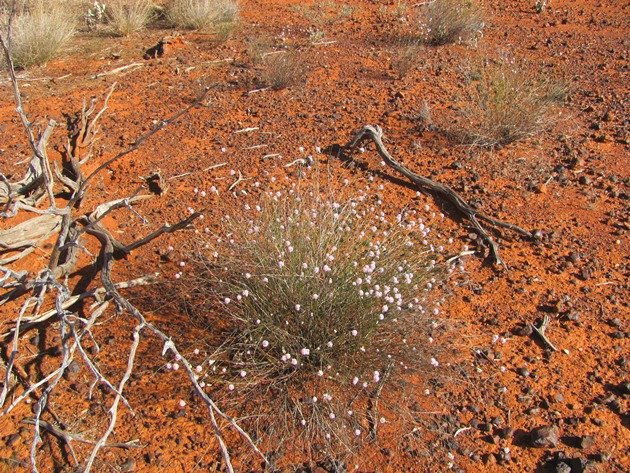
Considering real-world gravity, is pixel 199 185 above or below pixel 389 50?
below

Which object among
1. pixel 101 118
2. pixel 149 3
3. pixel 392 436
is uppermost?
pixel 149 3

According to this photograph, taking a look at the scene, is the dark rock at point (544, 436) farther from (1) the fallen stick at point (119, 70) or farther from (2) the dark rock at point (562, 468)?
(1) the fallen stick at point (119, 70)

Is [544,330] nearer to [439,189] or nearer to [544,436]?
[544,436]

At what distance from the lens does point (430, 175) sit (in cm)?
456

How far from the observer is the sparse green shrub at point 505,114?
4.75m

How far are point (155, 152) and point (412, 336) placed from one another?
2.80 meters

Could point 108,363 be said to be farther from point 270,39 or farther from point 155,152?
point 270,39

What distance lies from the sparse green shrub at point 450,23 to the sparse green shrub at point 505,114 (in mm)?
1503

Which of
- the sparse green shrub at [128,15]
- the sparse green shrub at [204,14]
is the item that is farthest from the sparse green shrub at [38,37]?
the sparse green shrub at [204,14]

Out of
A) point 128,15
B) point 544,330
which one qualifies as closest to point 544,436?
point 544,330

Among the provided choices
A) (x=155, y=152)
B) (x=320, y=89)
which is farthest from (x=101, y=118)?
(x=320, y=89)

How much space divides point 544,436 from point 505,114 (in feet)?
8.98

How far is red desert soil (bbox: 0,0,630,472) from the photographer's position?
9.37 ft

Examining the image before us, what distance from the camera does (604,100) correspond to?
5387 mm
